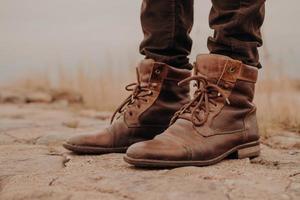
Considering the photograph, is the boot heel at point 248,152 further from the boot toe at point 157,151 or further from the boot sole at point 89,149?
the boot sole at point 89,149

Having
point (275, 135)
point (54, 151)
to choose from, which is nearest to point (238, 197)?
point (54, 151)

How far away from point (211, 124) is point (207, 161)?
0.40 ft

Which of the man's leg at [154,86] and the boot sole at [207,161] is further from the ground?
the man's leg at [154,86]

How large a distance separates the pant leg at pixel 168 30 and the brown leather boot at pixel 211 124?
0.62 feet

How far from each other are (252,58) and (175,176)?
1.68 ft

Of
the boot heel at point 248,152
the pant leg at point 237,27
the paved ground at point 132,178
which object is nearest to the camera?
the paved ground at point 132,178

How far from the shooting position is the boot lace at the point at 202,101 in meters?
1.54

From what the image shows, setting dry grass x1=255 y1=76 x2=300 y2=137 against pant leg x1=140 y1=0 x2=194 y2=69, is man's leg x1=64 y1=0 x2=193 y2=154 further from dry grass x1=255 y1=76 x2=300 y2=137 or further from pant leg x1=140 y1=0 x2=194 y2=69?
dry grass x1=255 y1=76 x2=300 y2=137

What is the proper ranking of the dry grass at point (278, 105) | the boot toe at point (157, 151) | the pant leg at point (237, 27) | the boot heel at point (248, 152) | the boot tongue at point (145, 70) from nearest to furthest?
the boot toe at point (157, 151), the pant leg at point (237, 27), the boot heel at point (248, 152), the boot tongue at point (145, 70), the dry grass at point (278, 105)

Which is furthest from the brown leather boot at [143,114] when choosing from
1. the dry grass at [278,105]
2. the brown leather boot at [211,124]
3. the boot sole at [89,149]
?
the dry grass at [278,105]

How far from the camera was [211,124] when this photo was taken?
1557 mm

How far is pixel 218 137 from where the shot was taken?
1558mm

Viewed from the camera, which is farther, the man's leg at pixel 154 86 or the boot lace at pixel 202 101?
the man's leg at pixel 154 86

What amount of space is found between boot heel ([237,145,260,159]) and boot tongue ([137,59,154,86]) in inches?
16.0
